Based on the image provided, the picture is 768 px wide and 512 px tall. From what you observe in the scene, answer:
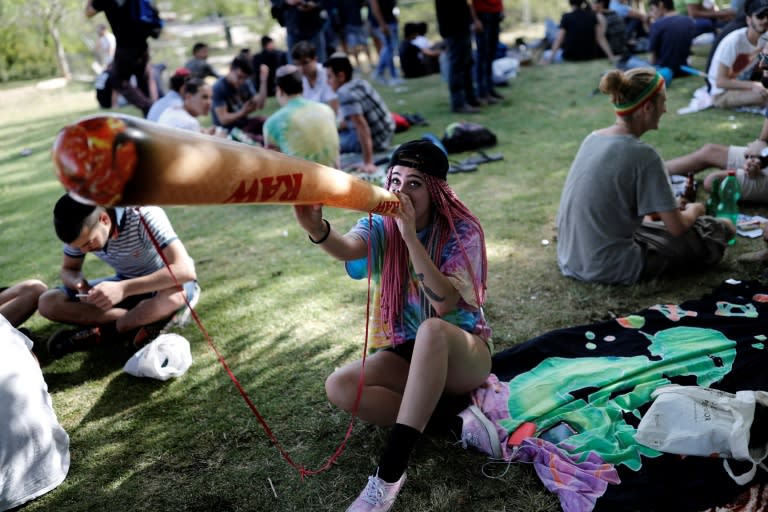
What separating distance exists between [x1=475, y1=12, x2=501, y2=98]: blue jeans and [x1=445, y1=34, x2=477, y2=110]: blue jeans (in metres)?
0.27

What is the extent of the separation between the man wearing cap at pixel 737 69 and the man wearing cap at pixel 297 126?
4.45m

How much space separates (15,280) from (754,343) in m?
5.32

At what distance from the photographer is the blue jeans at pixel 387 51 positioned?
37.9ft

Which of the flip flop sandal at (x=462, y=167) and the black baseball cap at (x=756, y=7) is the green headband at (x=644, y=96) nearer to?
the flip flop sandal at (x=462, y=167)

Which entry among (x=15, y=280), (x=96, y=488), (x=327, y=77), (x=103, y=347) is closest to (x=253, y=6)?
(x=327, y=77)

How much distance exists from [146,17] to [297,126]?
3175 mm

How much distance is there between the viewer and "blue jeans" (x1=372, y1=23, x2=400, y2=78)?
1155cm

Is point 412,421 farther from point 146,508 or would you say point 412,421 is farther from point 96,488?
point 96,488

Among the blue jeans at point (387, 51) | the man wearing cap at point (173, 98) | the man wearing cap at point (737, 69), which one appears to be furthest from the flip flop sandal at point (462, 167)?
the blue jeans at point (387, 51)

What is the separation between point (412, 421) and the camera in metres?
2.22

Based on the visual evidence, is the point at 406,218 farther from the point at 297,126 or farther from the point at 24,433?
the point at 297,126

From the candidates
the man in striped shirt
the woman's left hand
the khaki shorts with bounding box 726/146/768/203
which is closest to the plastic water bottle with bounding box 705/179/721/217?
the khaki shorts with bounding box 726/146/768/203

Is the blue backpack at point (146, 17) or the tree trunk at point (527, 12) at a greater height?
the blue backpack at point (146, 17)

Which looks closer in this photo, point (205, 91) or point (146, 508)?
point (146, 508)
